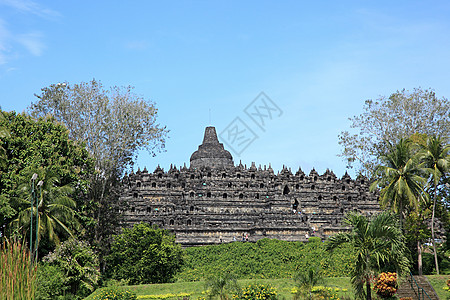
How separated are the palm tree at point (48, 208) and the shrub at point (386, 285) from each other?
19.4m

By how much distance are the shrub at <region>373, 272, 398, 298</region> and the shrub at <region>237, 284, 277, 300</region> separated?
5901 mm

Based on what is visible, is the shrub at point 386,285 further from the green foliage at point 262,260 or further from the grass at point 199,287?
the green foliage at point 262,260

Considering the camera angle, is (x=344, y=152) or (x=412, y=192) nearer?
(x=412, y=192)

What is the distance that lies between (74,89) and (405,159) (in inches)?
1091

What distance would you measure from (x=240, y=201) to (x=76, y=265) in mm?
32778

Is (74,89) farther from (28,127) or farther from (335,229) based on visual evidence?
(335,229)

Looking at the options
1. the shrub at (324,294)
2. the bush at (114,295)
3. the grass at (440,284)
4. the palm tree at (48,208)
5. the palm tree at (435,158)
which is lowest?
the grass at (440,284)

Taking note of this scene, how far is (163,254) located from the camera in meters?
40.4

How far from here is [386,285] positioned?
30469 millimetres

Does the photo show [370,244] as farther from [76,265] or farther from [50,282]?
[76,265]

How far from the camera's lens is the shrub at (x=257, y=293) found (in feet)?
96.0

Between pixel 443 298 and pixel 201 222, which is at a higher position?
pixel 201 222

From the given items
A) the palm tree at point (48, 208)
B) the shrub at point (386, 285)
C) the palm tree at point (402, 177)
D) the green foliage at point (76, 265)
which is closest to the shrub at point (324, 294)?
the shrub at point (386, 285)

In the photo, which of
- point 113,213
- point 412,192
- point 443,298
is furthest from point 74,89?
point 443,298
